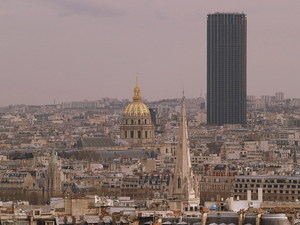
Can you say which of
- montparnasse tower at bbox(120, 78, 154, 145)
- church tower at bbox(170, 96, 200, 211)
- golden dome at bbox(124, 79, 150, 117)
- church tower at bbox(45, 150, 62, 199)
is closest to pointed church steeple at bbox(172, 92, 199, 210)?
church tower at bbox(170, 96, 200, 211)

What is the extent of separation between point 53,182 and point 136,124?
228ft

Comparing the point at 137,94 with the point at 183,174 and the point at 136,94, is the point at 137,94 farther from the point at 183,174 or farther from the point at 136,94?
the point at 183,174

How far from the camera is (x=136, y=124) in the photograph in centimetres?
17700

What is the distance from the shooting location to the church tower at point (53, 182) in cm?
10197

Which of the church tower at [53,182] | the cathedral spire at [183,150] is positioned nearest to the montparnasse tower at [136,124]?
the church tower at [53,182]

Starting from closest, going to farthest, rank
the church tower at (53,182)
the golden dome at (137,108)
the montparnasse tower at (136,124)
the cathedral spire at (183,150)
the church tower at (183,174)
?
the church tower at (183,174) < the cathedral spire at (183,150) < the church tower at (53,182) < the montparnasse tower at (136,124) < the golden dome at (137,108)

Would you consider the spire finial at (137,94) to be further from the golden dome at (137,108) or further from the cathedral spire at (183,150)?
the cathedral spire at (183,150)

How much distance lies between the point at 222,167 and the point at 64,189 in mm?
9869

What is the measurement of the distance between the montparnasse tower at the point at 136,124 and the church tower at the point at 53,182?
61.4 metres

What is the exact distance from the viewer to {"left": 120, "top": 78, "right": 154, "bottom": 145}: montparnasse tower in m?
176

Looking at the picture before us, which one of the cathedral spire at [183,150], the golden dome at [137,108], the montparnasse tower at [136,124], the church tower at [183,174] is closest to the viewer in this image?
the church tower at [183,174]

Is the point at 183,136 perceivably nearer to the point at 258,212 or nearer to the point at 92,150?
the point at 258,212

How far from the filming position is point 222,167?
10944 cm

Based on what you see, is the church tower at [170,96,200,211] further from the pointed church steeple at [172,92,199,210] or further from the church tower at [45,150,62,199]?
the church tower at [45,150,62,199]
